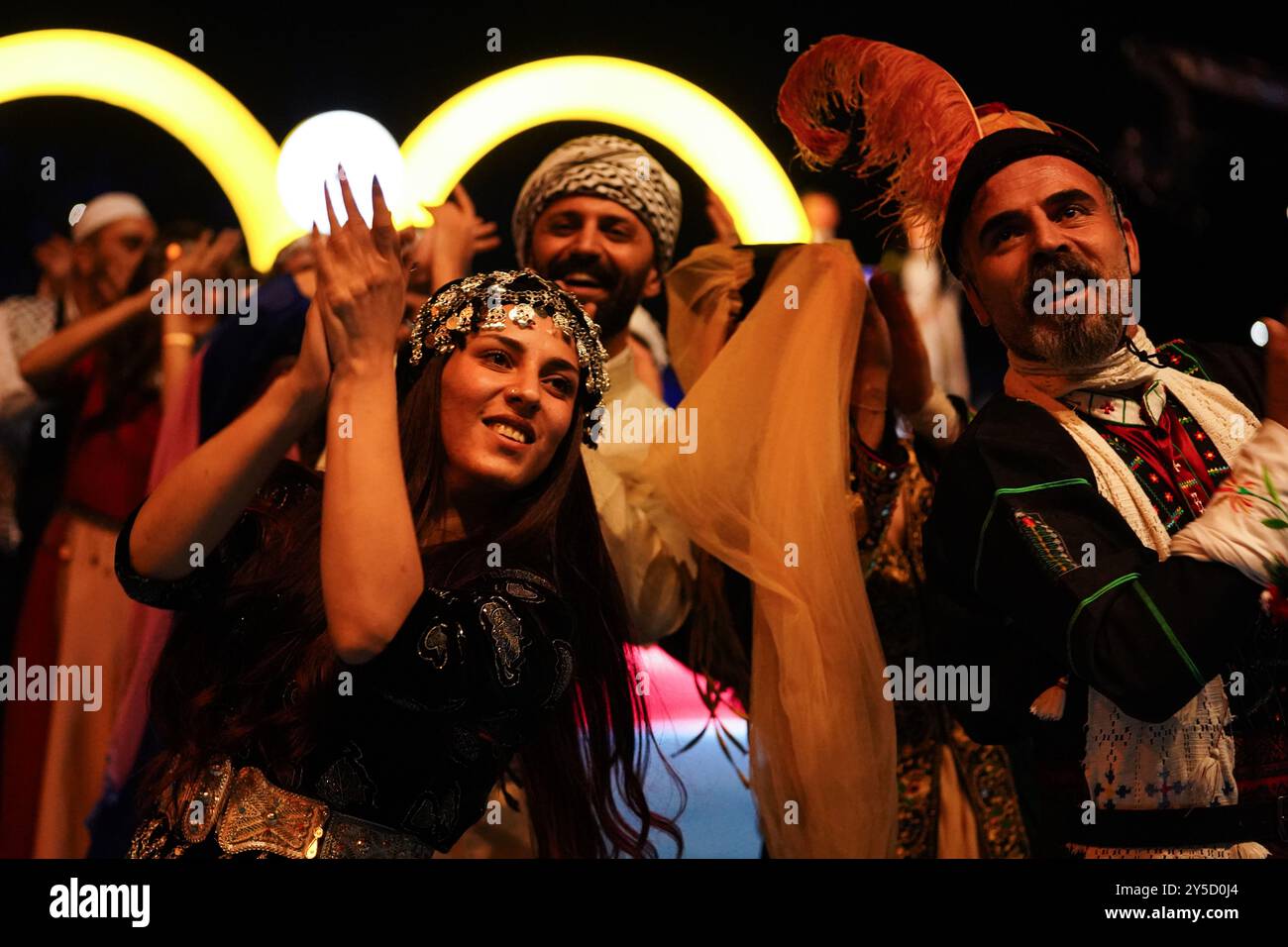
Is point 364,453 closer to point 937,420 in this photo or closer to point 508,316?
point 508,316

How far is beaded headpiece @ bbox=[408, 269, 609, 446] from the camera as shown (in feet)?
7.73

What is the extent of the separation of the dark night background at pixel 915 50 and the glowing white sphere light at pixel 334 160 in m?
0.37

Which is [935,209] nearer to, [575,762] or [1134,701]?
[1134,701]

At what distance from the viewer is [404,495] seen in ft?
6.64

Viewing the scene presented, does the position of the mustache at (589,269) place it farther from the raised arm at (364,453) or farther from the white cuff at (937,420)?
the raised arm at (364,453)

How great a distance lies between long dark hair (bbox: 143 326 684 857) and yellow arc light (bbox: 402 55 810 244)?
2.75 ft

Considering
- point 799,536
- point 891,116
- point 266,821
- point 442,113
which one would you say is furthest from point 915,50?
point 266,821

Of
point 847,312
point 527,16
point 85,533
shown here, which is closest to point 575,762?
point 847,312

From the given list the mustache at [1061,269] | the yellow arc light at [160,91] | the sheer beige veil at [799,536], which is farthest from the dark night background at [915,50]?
the mustache at [1061,269]

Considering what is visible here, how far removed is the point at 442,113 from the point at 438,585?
1364mm

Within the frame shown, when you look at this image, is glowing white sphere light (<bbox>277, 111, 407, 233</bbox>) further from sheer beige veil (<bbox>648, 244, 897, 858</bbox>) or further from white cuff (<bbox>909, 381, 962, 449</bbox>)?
white cuff (<bbox>909, 381, 962, 449</bbox>)

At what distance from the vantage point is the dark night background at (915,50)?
10.3 ft

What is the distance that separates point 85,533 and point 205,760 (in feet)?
4.44

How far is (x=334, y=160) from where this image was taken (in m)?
2.81
